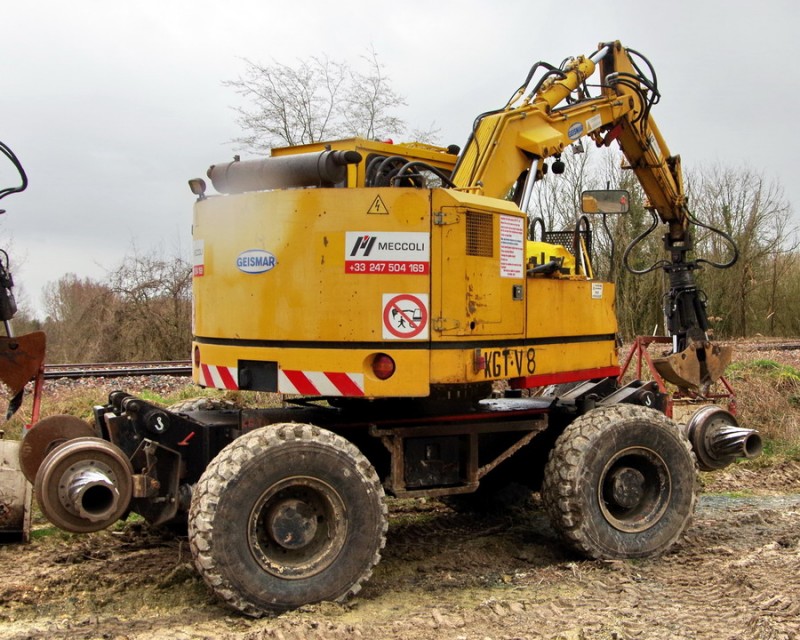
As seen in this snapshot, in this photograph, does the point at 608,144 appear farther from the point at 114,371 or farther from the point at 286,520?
the point at 114,371

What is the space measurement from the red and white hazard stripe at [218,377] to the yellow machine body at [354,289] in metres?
0.01

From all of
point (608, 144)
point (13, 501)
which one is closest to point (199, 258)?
point (13, 501)

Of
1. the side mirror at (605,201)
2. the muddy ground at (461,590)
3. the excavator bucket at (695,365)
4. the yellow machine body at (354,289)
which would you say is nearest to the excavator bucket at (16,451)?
the muddy ground at (461,590)

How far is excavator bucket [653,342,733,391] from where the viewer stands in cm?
873

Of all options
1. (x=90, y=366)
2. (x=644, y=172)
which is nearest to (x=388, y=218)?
(x=644, y=172)

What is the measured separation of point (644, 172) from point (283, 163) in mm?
4153

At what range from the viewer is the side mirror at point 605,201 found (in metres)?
6.26

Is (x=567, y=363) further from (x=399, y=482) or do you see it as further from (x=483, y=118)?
(x=483, y=118)

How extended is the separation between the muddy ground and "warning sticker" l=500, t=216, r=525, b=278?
203 centimetres

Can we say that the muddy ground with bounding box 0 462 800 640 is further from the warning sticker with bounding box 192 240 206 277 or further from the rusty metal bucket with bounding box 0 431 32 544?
the warning sticker with bounding box 192 240 206 277

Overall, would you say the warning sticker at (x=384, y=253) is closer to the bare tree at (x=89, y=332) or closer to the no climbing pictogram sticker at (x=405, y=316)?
the no climbing pictogram sticker at (x=405, y=316)

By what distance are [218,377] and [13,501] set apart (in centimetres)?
193

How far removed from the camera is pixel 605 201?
6301 mm

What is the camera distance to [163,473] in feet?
17.1
